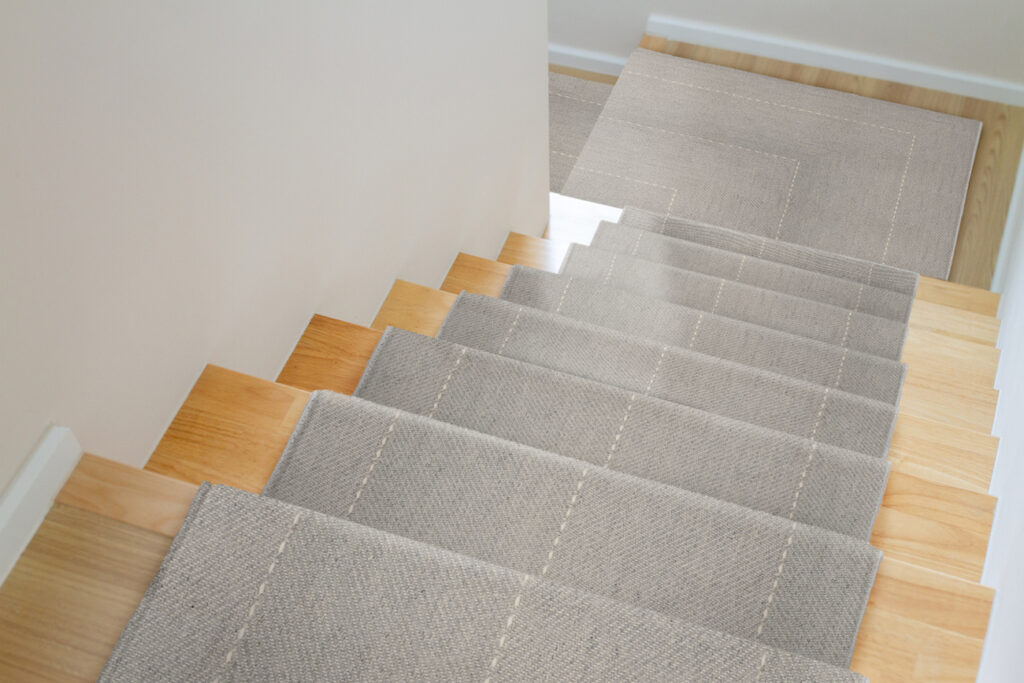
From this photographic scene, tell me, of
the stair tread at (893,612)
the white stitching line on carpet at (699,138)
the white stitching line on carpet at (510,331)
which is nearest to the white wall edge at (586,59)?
the white stitching line on carpet at (699,138)

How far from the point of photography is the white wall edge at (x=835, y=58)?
13.3 ft

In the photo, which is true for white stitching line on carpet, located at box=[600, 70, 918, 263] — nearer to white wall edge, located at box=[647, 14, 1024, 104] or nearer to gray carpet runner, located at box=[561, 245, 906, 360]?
white wall edge, located at box=[647, 14, 1024, 104]

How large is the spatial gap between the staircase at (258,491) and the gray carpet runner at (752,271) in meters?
0.80

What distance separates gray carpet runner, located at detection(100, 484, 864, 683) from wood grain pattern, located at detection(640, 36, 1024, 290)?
3049 millimetres

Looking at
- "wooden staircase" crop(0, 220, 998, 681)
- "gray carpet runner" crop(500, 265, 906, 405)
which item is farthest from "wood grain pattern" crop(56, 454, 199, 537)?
"gray carpet runner" crop(500, 265, 906, 405)

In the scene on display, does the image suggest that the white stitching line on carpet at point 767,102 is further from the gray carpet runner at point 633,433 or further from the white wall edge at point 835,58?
the gray carpet runner at point 633,433

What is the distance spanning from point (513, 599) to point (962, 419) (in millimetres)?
1622

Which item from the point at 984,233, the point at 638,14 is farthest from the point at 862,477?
the point at 638,14

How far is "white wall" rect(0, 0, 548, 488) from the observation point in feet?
3.07

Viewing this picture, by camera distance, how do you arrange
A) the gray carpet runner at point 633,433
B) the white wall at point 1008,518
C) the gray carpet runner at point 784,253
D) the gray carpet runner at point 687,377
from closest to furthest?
the white wall at point 1008,518
the gray carpet runner at point 633,433
the gray carpet runner at point 687,377
the gray carpet runner at point 784,253

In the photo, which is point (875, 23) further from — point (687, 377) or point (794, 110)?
point (687, 377)

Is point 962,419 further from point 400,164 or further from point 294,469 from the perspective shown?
point 294,469

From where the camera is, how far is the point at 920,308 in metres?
2.79

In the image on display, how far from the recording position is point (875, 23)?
4027mm
